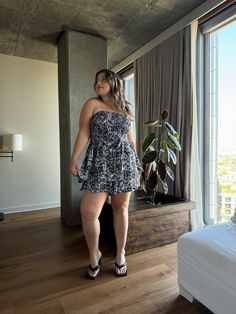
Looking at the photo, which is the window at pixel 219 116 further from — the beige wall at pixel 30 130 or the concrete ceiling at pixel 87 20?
the beige wall at pixel 30 130

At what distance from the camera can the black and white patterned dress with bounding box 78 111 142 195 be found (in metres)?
1.52

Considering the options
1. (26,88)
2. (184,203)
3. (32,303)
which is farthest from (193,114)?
(26,88)

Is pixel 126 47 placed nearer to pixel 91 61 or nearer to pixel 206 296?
pixel 91 61

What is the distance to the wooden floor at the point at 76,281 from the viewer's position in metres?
1.34

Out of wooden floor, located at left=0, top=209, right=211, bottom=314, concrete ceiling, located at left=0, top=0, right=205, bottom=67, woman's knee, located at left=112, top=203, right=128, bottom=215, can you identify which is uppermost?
concrete ceiling, located at left=0, top=0, right=205, bottom=67

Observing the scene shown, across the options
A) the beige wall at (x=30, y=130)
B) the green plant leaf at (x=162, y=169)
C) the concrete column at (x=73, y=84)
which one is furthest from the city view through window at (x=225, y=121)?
the beige wall at (x=30, y=130)

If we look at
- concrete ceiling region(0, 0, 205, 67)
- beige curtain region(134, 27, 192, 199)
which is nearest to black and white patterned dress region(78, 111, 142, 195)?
beige curtain region(134, 27, 192, 199)

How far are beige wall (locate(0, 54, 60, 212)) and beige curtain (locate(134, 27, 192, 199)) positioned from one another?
1589 mm

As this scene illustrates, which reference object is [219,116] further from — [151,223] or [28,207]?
[28,207]

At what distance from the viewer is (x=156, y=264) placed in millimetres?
1810

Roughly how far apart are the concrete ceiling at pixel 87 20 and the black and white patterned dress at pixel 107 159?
148 cm

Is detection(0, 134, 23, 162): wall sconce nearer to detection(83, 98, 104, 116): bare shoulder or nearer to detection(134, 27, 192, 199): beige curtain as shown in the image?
detection(134, 27, 192, 199): beige curtain

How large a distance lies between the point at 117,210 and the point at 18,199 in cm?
233

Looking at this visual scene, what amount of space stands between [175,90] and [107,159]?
4.83ft
